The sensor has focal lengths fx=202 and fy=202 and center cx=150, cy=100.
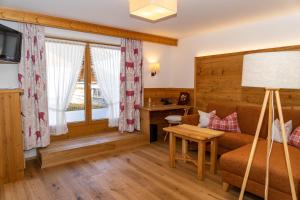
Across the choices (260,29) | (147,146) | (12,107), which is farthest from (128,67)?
(260,29)

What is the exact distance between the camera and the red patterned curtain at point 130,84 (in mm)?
4395

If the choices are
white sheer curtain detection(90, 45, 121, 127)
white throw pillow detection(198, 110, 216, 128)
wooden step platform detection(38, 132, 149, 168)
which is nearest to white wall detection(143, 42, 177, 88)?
white sheer curtain detection(90, 45, 121, 127)

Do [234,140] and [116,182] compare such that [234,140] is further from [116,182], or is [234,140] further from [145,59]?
[145,59]

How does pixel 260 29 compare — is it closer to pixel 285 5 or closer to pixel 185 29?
pixel 285 5

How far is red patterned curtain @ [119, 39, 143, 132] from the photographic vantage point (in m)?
4.39

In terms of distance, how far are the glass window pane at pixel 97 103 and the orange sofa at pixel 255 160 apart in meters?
2.48

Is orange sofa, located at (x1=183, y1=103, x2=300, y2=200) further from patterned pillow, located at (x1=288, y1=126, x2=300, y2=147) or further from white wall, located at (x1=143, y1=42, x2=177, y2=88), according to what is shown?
white wall, located at (x1=143, y1=42, x2=177, y2=88)

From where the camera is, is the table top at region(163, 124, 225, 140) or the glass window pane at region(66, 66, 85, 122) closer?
the table top at region(163, 124, 225, 140)

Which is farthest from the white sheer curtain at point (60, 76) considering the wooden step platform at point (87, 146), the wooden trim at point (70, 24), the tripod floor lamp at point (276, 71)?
the tripod floor lamp at point (276, 71)

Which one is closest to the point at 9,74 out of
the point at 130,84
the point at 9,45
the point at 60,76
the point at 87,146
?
the point at 9,45

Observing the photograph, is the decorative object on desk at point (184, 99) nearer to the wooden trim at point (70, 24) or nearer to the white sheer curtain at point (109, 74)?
the wooden trim at point (70, 24)

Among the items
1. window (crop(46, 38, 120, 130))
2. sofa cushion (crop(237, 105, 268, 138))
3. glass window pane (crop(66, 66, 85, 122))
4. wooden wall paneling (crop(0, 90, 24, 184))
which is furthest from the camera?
glass window pane (crop(66, 66, 85, 122))

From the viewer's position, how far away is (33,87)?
335 centimetres

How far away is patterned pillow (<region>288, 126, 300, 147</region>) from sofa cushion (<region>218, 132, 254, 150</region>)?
50 centimetres
